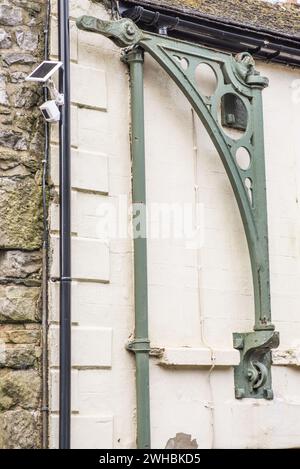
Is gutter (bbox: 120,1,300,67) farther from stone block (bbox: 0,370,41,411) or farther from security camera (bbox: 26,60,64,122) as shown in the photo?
stone block (bbox: 0,370,41,411)

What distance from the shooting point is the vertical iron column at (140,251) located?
5930mm

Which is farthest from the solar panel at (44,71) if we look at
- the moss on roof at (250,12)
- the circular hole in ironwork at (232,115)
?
the circular hole in ironwork at (232,115)

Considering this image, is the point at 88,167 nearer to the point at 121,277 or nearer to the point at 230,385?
the point at 121,277

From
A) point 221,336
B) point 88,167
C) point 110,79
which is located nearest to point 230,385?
point 221,336

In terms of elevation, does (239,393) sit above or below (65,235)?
below

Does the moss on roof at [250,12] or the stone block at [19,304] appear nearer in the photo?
the stone block at [19,304]

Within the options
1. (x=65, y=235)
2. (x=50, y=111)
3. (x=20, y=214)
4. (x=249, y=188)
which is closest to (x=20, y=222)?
(x=20, y=214)

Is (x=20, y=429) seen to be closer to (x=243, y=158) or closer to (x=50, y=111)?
(x=50, y=111)

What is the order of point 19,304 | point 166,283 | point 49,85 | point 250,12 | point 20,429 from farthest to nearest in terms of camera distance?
point 250,12, point 166,283, point 49,85, point 19,304, point 20,429

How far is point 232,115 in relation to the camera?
269 inches

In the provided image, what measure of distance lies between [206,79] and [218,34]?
36 centimetres

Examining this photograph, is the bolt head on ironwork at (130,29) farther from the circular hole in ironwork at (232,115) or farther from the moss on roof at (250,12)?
the circular hole in ironwork at (232,115)

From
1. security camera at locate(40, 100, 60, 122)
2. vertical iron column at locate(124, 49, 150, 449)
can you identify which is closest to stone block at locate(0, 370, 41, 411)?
vertical iron column at locate(124, 49, 150, 449)

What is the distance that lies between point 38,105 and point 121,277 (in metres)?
1.25
